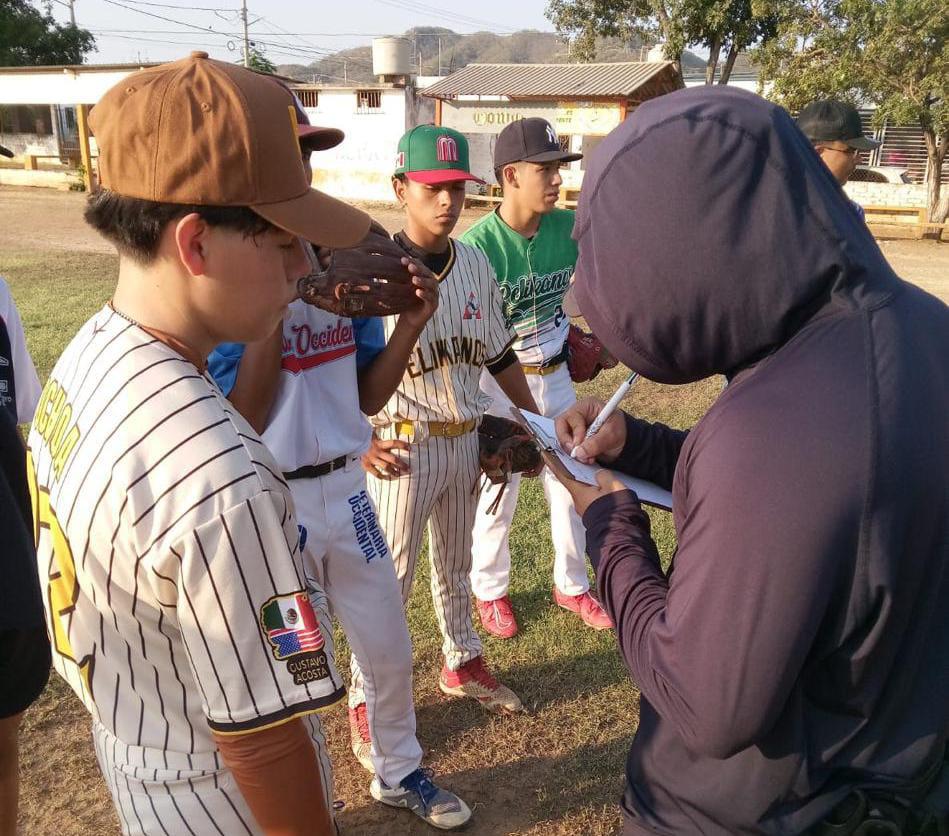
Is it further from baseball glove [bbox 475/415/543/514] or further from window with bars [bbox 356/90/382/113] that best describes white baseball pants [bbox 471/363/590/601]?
window with bars [bbox 356/90/382/113]

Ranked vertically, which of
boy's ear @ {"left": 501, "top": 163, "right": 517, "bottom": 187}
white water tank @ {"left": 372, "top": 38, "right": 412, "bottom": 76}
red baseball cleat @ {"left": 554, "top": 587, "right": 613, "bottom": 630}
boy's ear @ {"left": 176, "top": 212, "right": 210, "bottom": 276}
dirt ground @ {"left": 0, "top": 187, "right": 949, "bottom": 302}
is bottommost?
red baseball cleat @ {"left": 554, "top": 587, "right": 613, "bottom": 630}

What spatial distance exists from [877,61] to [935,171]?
3196 millimetres

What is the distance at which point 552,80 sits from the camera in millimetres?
23906

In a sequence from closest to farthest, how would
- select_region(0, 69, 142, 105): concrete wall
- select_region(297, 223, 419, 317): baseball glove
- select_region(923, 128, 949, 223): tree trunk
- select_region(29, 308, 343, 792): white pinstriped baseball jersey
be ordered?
select_region(29, 308, 343, 792): white pinstriped baseball jersey < select_region(297, 223, 419, 317): baseball glove < select_region(923, 128, 949, 223): tree trunk < select_region(0, 69, 142, 105): concrete wall

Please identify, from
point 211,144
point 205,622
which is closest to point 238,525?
point 205,622

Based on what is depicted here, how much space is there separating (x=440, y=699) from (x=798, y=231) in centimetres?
294

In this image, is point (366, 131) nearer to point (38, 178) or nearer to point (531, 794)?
point (38, 178)

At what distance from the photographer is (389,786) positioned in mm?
2871

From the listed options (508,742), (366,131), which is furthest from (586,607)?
(366,131)

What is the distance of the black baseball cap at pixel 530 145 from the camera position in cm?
404

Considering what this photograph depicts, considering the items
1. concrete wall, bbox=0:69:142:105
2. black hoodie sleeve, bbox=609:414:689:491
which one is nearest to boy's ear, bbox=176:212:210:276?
black hoodie sleeve, bbox=609:414:689:491

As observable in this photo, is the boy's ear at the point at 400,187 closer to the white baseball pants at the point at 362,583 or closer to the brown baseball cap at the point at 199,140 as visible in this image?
the white baseball pants at the point at 362,583

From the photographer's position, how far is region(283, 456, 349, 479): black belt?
2.44 m

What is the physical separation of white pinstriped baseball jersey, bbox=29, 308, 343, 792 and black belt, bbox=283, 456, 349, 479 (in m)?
1.08
